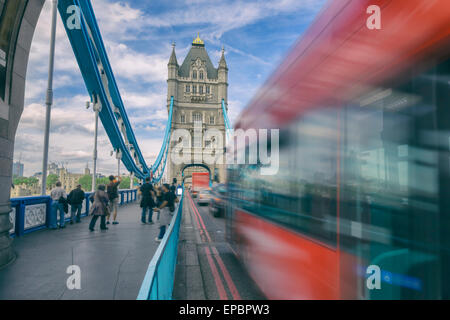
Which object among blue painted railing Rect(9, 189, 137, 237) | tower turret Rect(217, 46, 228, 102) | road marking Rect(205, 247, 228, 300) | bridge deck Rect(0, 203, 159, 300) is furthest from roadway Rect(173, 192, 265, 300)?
tower turret Rect(217, 46, 228, 102)

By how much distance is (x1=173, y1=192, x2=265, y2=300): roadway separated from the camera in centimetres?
420

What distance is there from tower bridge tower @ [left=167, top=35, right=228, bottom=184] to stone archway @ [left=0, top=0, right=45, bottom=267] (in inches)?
2310

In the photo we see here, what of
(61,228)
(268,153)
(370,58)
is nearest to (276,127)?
(268,153)

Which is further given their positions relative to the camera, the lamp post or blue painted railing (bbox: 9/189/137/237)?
the lamp post

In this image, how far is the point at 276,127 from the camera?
3.40 meters

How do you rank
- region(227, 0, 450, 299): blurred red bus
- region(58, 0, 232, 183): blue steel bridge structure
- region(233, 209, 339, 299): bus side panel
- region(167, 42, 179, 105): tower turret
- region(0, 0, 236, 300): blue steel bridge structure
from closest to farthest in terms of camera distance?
region(227, 0, 450, 299): blurred red bus < region(233, 209, 339, 299): bus side panel < region(0, 0, 236, 300): blue steel bridge structure < region(58, 0, 232, 183): blue steel bridge structure < region(167, 42, 179, 105): tower turret

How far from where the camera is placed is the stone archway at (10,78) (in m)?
5.17

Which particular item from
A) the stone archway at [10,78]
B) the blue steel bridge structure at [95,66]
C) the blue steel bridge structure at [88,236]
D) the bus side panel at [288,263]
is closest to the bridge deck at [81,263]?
the blue steel bridge structure at [88,236]

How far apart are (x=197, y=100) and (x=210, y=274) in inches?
2584

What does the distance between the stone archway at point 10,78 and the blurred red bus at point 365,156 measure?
4709 millimetres

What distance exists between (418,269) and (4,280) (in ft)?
16.7

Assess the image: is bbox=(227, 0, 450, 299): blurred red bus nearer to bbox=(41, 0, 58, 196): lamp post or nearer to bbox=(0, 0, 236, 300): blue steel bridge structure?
bbox=(0, 0, 236, 300): blue steel bridge structure

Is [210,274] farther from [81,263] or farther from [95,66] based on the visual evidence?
[95,66]
